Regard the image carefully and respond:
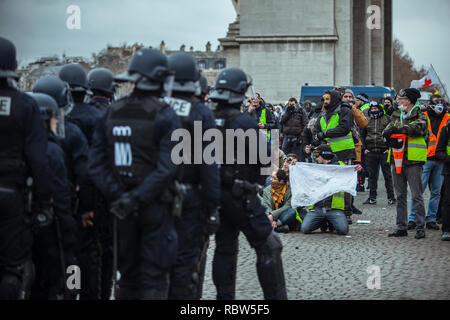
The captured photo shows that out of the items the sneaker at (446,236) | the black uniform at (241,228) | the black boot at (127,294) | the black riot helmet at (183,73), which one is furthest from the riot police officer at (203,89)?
the sneaker at (446,236)

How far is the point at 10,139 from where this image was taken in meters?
5.29

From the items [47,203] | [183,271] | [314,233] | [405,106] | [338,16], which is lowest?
[314,233]

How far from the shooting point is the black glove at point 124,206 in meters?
5.10

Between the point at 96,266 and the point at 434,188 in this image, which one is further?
the point at 434,188

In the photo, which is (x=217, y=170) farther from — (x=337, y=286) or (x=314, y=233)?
(x=314, y=233)

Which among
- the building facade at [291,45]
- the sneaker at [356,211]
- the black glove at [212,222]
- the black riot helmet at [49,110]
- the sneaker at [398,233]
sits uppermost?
the building facade at [291,45]

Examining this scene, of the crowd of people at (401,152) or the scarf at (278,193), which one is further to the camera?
the scarf at (278,193)

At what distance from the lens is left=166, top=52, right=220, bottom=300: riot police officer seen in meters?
5.66

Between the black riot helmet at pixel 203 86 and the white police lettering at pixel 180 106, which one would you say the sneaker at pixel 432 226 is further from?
the white police lettering at pixel 180 106

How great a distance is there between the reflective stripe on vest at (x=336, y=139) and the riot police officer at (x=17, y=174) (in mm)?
7470
